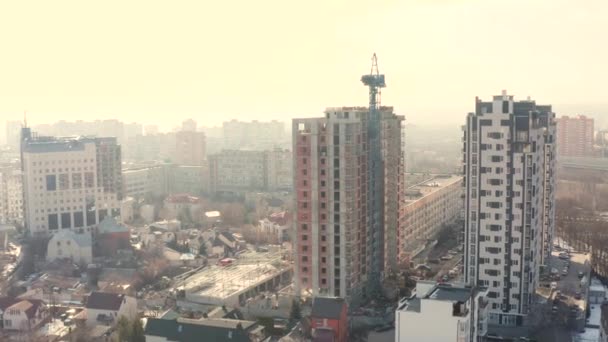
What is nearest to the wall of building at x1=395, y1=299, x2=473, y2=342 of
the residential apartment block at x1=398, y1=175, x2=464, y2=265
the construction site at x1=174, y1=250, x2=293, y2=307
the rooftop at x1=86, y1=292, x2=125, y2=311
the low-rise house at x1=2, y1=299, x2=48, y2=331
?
the construction site at x1=174, y1=250, x2=293, y2=307

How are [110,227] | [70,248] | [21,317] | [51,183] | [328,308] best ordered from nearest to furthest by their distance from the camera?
[328,308] < [21,317] < [70,248] < [110,227] < [51,183]

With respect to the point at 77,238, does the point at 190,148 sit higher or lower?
higher

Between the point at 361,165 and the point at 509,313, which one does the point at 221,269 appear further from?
the point at 509,313

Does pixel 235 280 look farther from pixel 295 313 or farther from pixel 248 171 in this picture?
pixel 248 171

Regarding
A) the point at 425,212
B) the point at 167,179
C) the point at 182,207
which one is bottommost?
the point at 182,207

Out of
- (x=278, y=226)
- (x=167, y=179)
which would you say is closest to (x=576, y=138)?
(x=167, y=179)

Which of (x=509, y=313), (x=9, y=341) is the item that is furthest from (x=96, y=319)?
(x=509, y=313)

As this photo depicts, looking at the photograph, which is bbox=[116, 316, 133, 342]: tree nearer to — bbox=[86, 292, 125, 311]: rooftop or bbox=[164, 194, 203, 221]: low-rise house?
bbox=[86, 292, 125, 311]: rooftop
